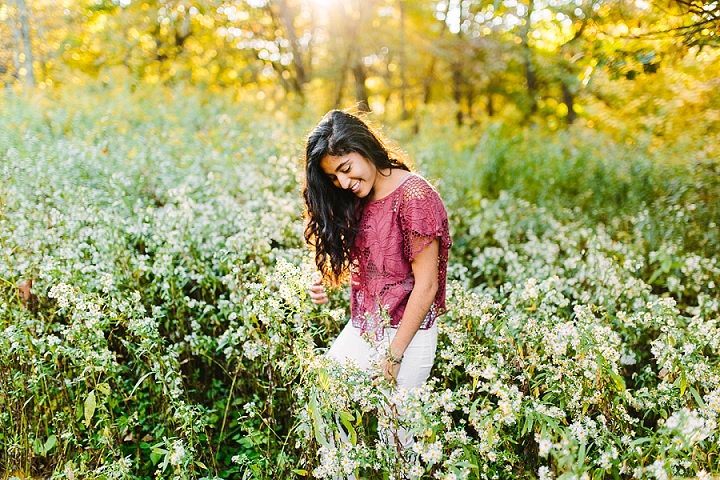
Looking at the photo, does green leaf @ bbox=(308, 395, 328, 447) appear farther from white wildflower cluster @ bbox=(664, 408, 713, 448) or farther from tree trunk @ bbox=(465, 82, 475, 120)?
tree trunk @ bbox=(465, 82, 475, 120)

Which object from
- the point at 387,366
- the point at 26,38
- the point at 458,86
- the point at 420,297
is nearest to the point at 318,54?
the point at 458,86

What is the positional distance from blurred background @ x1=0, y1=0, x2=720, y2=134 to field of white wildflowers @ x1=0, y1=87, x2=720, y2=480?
342cm

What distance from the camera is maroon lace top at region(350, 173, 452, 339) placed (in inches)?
98.2

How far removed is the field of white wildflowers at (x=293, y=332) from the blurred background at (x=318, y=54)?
3.42m

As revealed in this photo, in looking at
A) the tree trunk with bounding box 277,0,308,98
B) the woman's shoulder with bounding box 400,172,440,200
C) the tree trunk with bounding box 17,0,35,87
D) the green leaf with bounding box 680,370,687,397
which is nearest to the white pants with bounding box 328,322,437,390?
the woman's shoulder with bounding box 400,172,440,200

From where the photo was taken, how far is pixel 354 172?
2.61 meters

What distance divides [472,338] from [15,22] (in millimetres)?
10898

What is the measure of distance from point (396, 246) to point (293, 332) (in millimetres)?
838

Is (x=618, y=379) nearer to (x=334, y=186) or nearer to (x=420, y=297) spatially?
(x=420, y=297)

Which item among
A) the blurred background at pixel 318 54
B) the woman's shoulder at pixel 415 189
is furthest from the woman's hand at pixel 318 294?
the blurred background at pixel 318 54

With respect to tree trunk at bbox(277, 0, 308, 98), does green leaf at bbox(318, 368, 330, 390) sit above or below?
below

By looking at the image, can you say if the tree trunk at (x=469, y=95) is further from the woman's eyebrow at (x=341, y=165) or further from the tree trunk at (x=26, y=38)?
the woman's eyebrow at (x=341, y=165)

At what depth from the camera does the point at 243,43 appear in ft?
39.2

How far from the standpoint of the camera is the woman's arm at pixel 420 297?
8.17 ft
